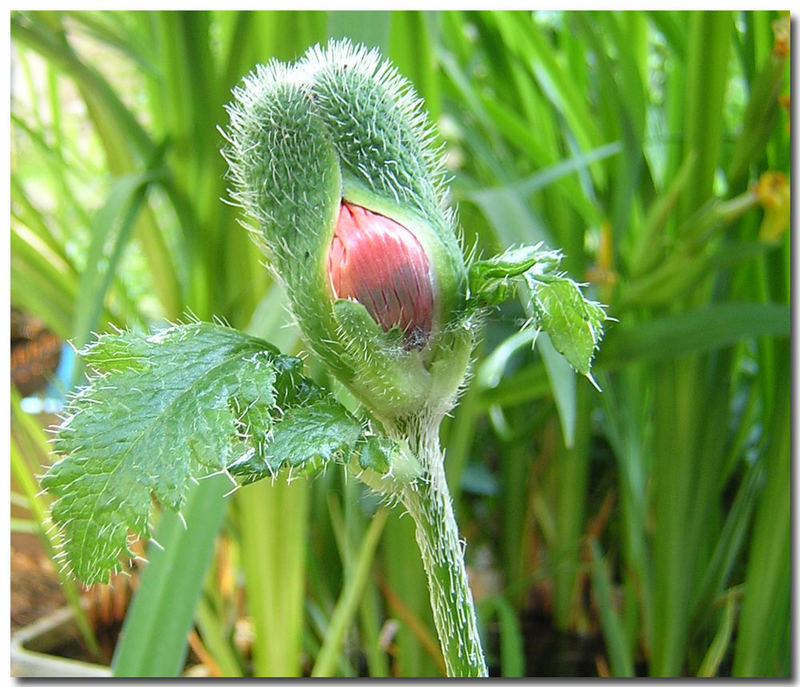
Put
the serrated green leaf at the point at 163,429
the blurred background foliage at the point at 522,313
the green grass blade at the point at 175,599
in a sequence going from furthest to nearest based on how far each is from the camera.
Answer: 1. the blurred background foliage at the point at 522,313
2. the green grass blade at the point at 175,599
3. the serrated green leaf at the point at 163,429

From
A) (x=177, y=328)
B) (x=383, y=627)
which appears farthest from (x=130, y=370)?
(x=383, y=627)

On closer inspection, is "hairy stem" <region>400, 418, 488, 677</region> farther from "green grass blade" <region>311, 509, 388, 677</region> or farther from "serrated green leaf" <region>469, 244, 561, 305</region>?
"green grass blade" <region>311, 509, 388, 677</region>

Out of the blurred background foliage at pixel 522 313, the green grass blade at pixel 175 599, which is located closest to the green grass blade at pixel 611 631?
the blurred background foliage at pixel 522 313

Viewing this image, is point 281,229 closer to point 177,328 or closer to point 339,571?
point 177,328

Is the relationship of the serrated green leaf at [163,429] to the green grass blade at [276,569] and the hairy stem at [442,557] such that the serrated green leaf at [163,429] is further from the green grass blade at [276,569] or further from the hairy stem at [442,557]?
the green grass blade at [276,569]

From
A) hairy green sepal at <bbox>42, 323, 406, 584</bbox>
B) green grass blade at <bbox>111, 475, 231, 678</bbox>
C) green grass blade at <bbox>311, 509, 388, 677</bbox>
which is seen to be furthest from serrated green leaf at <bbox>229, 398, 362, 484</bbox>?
green grass blade at <bbox>311, 509, 388, 677</bbox>
